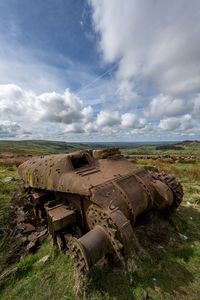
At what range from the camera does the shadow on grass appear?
307 centimetres

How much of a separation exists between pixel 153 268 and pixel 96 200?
225 cm

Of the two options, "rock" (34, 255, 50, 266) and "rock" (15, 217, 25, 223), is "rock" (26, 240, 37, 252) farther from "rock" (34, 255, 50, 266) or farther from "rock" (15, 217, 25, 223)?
"rock" (15, 217, 25, 223)

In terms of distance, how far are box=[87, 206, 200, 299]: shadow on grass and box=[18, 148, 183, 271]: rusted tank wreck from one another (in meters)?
0.79

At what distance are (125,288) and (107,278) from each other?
0.44 m

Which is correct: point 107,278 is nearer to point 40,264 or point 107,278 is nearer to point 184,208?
point 40,264

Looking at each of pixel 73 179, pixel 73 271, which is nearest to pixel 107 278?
pixel 73 271

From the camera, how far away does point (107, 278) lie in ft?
10.9

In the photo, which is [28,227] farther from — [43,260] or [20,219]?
[43,260]

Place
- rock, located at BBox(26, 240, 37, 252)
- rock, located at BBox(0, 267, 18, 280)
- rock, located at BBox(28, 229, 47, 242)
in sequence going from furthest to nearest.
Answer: rock, located at BBox(28, 229, 47, 242)
rock, located at BBox(26, 240, 37, 252)
rock, located at BBox(0, 267, 18, 280)

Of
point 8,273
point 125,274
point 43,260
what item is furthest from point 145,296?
point 8,273

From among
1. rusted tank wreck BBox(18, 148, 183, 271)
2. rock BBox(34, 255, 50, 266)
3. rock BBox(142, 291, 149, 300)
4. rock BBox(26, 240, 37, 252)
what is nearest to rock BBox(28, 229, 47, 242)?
rock BBox(26, 240, 37, 252)

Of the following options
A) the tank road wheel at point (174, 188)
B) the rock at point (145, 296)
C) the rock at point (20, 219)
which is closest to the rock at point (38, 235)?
the rock at point (20, 219)

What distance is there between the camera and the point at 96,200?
11.5ft

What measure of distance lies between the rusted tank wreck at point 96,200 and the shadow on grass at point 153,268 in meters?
0.79
